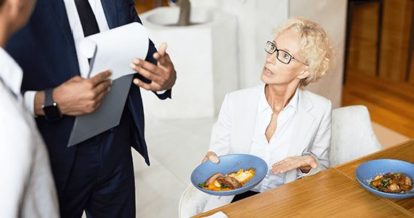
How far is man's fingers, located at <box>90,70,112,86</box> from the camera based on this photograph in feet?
4.64

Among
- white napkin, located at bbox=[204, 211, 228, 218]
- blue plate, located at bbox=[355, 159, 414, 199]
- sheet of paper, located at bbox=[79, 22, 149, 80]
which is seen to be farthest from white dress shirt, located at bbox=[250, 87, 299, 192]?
sheet of paper, located at bbox=[79, 22, 149, 80]

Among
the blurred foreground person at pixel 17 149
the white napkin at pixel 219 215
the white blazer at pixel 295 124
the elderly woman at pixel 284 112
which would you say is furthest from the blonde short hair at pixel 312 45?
the blurred foreground person at pixel 17 149

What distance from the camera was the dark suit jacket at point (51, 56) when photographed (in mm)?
1451

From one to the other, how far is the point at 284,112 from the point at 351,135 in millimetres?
306

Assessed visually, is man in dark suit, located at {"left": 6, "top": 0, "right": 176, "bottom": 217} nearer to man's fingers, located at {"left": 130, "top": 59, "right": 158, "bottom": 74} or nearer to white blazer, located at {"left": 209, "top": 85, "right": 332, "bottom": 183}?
man's fingers, located at {"left": 130, "top": 59, "right": 158, "bottom": 74}

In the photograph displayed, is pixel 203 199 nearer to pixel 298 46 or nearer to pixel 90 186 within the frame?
pixel 90 186

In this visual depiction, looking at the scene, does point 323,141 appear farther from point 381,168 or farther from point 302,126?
point 381,168

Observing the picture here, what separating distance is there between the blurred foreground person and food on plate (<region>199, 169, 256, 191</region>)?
0.59 metres

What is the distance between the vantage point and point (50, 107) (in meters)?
1.42

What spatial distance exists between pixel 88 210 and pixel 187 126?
6.31 feet

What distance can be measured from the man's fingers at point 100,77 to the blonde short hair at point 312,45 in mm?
732

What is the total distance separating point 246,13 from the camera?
11.5 feet

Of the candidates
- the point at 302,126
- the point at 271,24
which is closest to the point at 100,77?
the point at 302,126

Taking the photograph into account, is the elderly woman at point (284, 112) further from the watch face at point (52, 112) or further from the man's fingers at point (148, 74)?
the watch face at point (52, 112)
